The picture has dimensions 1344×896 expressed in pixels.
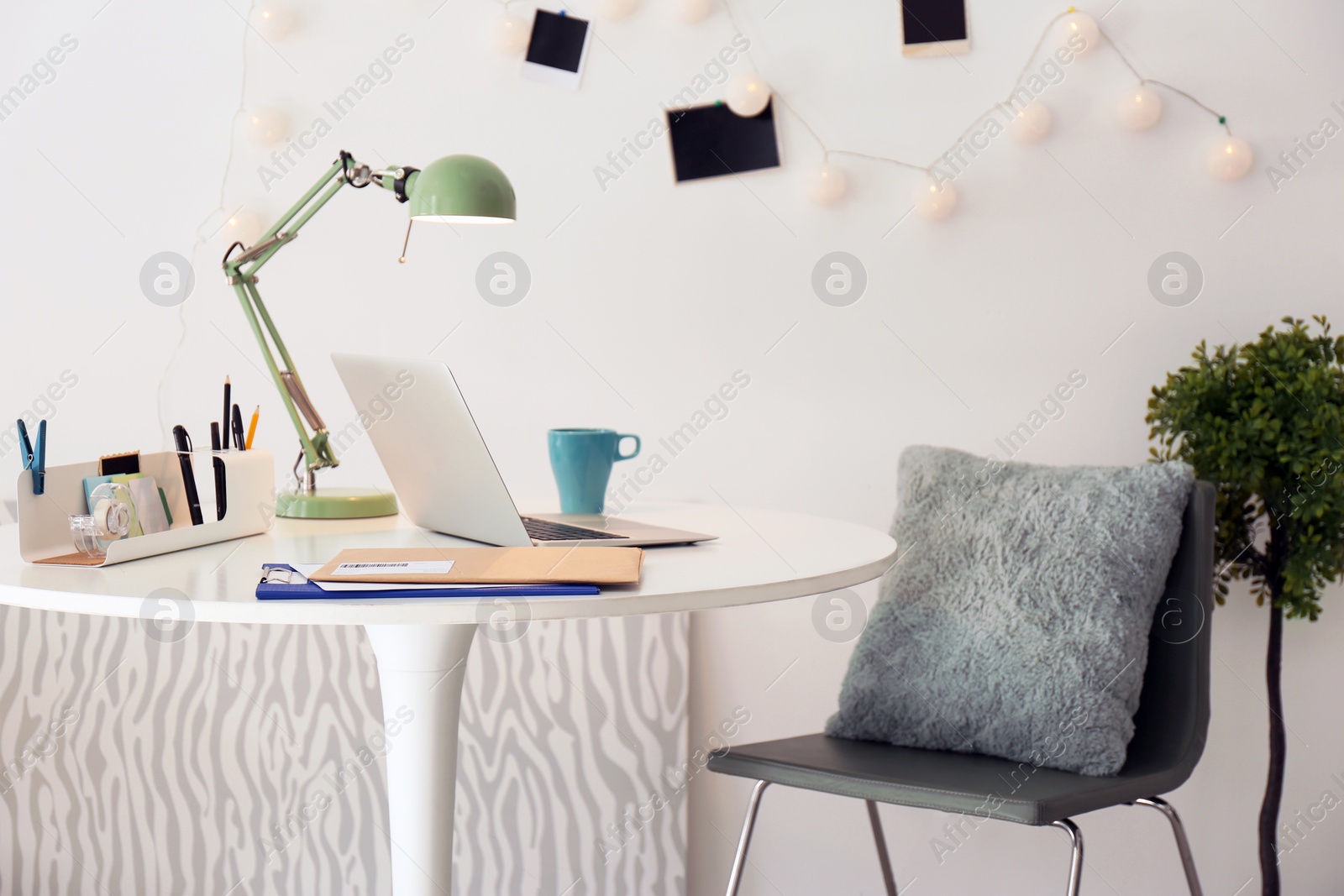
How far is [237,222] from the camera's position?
1907 mm

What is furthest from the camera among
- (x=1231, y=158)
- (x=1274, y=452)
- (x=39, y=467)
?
(x=1231, y=158)

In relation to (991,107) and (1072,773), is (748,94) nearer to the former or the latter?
(991,107)

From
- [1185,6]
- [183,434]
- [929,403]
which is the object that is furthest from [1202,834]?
[183,434]

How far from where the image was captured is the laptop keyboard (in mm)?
1123

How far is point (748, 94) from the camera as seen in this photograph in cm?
183

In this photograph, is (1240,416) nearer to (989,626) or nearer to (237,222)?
(989,626)

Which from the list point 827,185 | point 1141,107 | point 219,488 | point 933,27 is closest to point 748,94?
point 827,185

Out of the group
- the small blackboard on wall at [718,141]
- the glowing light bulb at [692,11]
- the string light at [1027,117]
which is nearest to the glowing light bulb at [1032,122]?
the string light at [1027,117]

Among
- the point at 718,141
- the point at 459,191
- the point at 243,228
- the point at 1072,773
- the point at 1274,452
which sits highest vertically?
the point at 718,141

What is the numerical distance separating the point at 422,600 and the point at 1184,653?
3.22ft

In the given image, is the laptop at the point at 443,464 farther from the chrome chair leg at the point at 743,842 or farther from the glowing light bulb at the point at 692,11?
the glowing light bulb at the point at 692,11

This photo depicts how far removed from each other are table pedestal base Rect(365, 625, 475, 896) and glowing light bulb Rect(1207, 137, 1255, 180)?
4.64ft

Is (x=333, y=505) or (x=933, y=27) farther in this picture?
(x=933, y=27)

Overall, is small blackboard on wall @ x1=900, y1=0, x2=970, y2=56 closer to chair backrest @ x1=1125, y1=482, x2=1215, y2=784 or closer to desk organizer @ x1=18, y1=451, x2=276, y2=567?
chair backrest @ x1=1125, y1=482, x2=1215, y2=784
